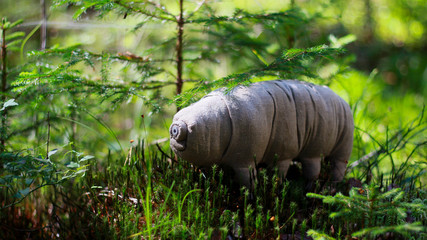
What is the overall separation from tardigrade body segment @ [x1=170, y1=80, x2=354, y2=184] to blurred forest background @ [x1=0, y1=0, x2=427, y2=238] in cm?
16

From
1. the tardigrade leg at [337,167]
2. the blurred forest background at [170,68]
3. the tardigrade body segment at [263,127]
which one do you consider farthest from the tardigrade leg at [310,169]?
the blurred forest background at [170,68]

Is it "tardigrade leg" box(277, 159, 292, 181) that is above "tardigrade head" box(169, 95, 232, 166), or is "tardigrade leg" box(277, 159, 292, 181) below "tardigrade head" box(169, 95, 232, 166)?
below

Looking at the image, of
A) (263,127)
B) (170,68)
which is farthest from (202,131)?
(170,68)

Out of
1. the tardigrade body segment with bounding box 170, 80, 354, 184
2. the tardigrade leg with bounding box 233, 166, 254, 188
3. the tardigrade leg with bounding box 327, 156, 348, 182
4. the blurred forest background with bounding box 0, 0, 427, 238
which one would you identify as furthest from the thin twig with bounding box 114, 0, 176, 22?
the tardigrade leg with bounding box 327, 156, 348, 182

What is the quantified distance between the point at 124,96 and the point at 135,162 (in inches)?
20.2

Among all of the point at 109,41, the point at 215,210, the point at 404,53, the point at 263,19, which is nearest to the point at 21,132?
the point at 215,210

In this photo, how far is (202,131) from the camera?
6.63ft

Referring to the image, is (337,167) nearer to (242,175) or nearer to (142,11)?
(242,175)

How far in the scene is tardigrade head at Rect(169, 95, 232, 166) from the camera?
6.61 ft

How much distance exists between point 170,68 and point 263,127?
469cm

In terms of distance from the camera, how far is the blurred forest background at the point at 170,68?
101 inches

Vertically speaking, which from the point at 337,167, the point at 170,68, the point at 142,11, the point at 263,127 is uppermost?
the point at 142,11

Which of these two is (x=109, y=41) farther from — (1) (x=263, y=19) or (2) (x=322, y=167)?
(2) (x=322, y=167)

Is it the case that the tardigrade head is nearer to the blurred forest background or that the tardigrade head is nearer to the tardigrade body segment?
the tardigrade body segment
